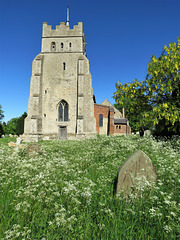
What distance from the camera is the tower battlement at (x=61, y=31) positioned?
86.3 feet

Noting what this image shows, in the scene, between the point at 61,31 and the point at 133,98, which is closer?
the point at 133,98

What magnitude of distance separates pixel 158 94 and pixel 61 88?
17300 millimetres

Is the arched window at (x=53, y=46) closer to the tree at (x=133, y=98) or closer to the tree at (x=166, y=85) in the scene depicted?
the tree at (x=133, y=98)

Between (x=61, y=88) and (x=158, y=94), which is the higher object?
(x=61, y=88)

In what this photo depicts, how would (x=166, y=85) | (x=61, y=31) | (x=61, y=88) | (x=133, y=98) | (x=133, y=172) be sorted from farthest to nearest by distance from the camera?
1. (x=61, y=31)
2. (x=61, y=88)
3. (x=133, y=98)
4. (x=166, y=85)
5. (x=133, y=172)

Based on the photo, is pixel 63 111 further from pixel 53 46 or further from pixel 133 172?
pixel 133 172

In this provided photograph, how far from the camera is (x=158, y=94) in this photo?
11.3 meters

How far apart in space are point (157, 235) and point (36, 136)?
2165 cm

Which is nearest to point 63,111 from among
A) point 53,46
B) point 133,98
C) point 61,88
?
point 61,88

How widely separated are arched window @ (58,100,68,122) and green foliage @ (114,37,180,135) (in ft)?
45.9

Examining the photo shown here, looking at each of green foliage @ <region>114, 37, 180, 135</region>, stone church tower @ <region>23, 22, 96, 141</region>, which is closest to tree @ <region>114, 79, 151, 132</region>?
green foliage @ <region>114, 37, 180, 135</region>

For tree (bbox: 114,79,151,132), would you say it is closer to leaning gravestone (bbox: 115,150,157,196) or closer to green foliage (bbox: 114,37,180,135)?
green foliage (bbox: 114,37,180,135)

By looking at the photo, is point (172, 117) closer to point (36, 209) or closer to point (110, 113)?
point (36, 209)

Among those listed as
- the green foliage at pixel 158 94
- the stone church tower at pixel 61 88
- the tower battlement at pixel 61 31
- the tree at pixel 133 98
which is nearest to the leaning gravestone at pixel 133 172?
the green foliage at pixel 158 94
